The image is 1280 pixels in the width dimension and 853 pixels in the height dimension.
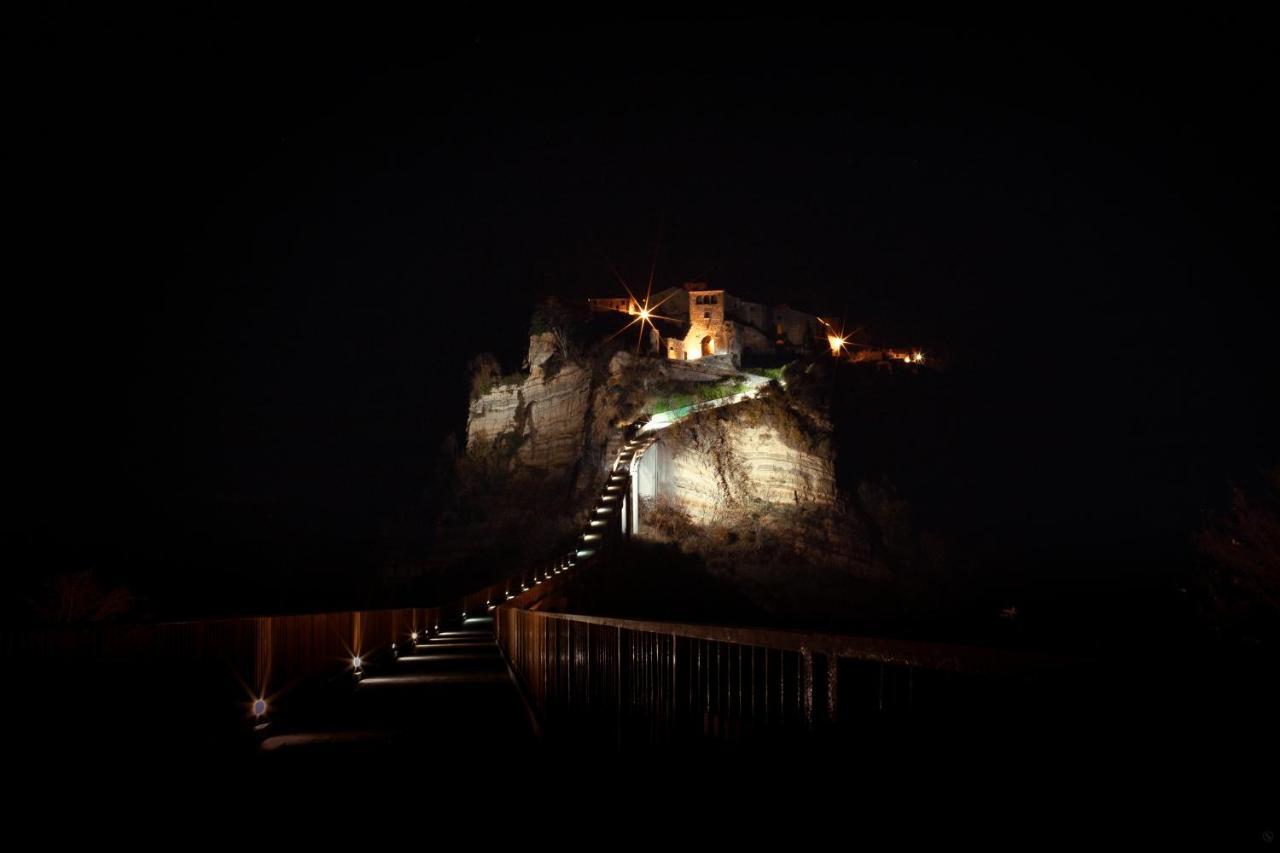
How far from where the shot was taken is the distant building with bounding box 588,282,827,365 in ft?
246

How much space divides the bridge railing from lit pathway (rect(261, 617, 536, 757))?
1404mm

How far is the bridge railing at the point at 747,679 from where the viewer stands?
291 centimetres

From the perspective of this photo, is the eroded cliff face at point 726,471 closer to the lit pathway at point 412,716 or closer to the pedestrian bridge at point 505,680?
the pedestrian bridge at point 505,680

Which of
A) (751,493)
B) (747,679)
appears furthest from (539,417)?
(747,679)

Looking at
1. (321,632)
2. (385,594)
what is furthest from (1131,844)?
(385,594)

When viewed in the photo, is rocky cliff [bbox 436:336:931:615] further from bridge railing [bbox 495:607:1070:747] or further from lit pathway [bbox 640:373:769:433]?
bridge railing [bbox 495:607:1070:747]

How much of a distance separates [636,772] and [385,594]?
6631 centimetres

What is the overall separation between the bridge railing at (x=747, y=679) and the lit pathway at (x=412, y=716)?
1.40 meters

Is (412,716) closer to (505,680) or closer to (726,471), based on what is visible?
(505,680)

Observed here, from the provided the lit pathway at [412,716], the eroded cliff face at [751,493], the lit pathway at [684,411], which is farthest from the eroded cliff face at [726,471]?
the lit pathway at [412,716]

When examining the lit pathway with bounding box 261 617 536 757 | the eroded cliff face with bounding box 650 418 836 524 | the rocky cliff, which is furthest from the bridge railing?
the eroded cliff face with bounding box 650 418 836 524

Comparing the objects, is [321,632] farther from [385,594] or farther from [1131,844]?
[385,594]

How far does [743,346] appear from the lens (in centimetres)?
7700

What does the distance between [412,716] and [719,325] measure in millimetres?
64375
